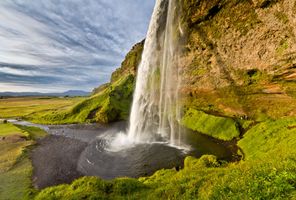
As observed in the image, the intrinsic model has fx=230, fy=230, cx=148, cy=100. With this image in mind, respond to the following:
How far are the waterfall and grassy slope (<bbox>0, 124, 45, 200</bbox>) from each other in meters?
21.9

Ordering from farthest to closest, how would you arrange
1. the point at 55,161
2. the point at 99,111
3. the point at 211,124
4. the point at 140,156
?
the point at 99,111
the point at 211,124
the point at 140,156
the point at 55,161

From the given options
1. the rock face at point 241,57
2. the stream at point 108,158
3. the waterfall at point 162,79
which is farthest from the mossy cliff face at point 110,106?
the stream at point 108,158

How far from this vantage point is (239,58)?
4219 centimetres

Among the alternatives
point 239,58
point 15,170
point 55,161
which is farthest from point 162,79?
point 15,170

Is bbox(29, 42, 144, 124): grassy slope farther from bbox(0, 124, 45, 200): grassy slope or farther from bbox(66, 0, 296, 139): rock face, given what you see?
bbox(0, 124, 45, 200): grassy slope

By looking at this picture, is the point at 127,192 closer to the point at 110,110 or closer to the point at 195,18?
the point at 195,18

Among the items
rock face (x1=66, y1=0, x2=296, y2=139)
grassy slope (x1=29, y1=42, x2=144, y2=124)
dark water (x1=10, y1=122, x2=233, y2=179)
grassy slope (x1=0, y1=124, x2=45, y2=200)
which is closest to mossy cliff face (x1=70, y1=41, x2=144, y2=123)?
grassy slope (x1=29, y1=42, x2=144, y2=124)

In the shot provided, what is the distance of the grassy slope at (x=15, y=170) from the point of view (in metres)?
22.0

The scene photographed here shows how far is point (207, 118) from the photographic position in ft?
161

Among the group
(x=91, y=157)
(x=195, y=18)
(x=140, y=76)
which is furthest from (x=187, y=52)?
(x=91, y=157)

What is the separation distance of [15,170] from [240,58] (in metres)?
39.5

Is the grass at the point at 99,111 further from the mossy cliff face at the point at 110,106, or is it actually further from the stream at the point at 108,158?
the stream at the point at 108,158

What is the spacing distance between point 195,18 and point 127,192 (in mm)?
44015

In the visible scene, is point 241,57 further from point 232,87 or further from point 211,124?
point 211,124
